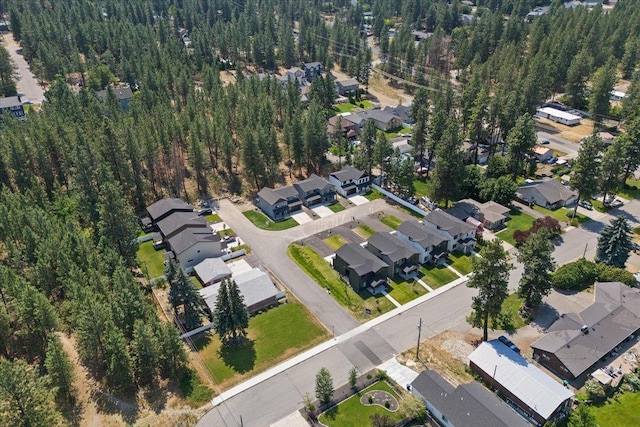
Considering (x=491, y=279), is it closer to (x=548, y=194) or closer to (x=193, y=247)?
(x=193, y=247)

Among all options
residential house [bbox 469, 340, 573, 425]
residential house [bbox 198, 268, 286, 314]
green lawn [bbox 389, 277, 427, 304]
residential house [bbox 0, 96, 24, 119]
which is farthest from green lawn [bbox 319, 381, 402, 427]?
residential house [bbox 0, 96, 24, 119]

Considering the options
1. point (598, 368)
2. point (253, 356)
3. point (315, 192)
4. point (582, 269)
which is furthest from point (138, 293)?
point (582, 269)

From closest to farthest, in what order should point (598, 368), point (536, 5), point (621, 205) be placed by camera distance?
point (598, 368) → point (621, 205) → point (536, 5)

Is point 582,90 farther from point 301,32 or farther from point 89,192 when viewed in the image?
point 89,192

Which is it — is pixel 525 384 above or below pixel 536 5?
below

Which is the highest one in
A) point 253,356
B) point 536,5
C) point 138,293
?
point 536,5

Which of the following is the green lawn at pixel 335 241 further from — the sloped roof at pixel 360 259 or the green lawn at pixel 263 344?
the green lawn at pixel 263 344
